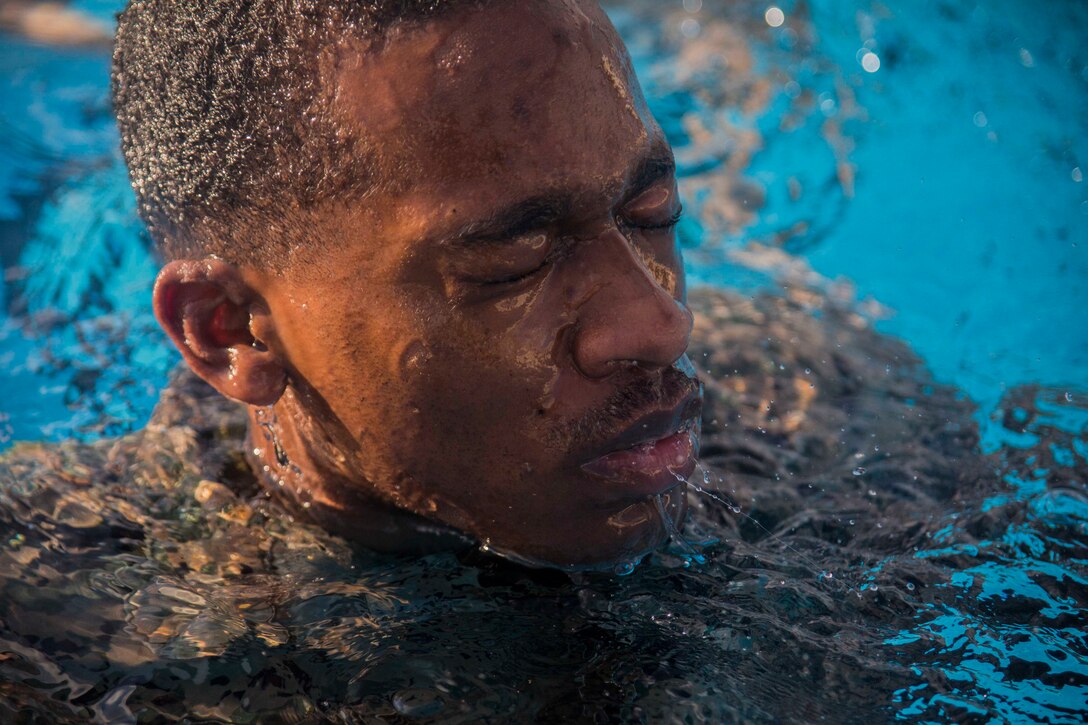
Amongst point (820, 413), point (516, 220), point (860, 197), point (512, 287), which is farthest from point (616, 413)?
point (860, 197)

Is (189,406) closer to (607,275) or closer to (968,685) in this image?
(607,275)

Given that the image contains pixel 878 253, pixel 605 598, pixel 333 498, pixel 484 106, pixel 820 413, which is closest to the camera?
pixel 484 106

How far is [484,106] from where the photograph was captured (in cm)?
224

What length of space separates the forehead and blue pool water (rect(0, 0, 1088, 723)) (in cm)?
100

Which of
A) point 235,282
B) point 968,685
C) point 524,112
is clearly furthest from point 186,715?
point 968,685

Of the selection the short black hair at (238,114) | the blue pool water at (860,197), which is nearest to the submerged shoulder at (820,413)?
the blue pool water at (860,197)

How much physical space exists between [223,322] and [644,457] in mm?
1028

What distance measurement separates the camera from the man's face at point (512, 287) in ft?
7.38

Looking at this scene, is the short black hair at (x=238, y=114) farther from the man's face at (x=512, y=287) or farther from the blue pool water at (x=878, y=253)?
the blue pool water at (x=878, y=253)

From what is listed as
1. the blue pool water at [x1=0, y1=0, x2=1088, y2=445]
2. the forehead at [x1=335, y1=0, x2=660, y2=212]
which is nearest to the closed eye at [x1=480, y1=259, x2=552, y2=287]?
the forehead at [x1=335, y1=0, x2=660, y2=212]

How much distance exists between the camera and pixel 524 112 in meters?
2.25

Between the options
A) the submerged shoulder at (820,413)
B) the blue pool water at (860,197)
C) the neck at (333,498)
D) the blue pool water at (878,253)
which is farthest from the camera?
the blue pool water at (860,197)

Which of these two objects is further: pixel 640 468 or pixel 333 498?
pixel 333 498

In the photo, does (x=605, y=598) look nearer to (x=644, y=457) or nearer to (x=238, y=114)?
(x=644, y=457)
